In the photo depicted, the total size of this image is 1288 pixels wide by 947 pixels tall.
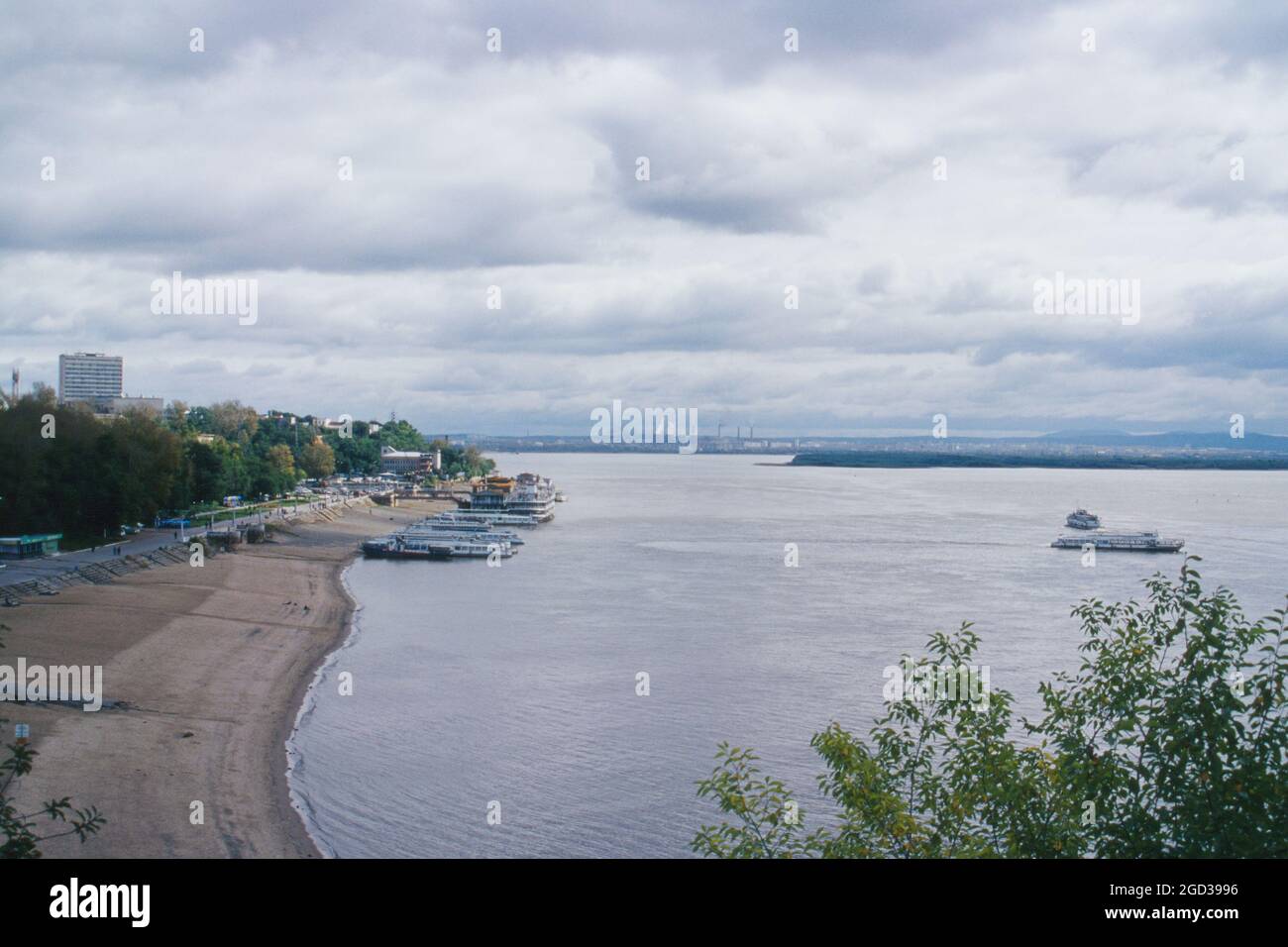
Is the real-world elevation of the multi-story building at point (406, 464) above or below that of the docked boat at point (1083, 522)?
above

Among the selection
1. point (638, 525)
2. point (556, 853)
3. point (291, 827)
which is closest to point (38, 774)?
point (291, 827)

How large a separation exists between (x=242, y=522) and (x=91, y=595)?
14469 millimetres

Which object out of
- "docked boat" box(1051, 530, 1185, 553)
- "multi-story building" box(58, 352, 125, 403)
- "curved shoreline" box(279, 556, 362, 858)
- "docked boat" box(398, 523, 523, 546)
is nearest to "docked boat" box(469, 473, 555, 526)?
"docked boat" box(398, 523, 523, 546)

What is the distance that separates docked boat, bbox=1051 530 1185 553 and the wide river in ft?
2.49

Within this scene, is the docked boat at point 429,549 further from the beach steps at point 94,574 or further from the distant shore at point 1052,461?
the distant shore at point 1052,461

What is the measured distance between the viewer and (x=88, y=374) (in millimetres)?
96500

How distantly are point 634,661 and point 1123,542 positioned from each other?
1012 inches

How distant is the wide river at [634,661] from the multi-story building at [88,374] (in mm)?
73171

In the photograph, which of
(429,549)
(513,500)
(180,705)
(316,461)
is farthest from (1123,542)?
(316,461)

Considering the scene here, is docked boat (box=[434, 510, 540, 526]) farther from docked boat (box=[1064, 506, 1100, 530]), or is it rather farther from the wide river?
docked boat (box=[1064, 506, 1100, 530])

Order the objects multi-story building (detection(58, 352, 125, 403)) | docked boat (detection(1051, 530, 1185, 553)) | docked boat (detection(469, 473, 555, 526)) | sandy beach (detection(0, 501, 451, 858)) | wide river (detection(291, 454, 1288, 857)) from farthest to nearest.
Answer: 1. multi-story building (detection(58, 352, 125, 403))
2. docked boat (detection(469, 473, 555, 526))
3. docked boat (detection(1051, 530, 1185, 553))
4. wide river (detection(291, 454, 1288, 857))
5. sandy beach (detection(0, 501, 451, 858))

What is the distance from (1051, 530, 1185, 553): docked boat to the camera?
1389 inches

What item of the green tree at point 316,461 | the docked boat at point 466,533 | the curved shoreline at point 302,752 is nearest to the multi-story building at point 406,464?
the green tree at point 316,461

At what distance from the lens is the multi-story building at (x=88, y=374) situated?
95000mm
